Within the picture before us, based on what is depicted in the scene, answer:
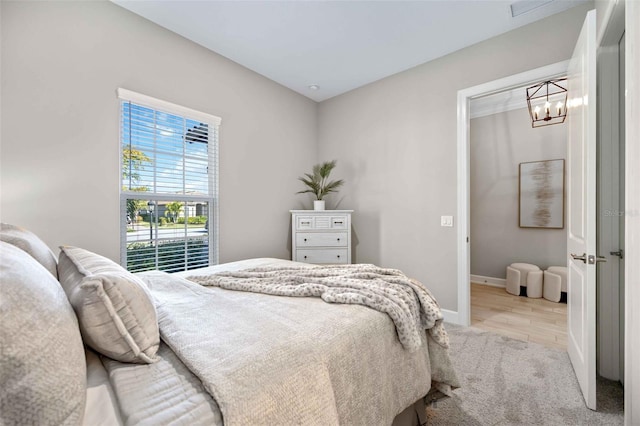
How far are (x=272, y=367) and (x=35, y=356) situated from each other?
526mm

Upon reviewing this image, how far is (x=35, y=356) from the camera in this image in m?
0.56

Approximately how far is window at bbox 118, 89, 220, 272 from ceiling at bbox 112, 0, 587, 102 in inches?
29.0

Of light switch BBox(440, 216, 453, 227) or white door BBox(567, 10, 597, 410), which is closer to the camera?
white door BBox(567, 10, 597, 410)

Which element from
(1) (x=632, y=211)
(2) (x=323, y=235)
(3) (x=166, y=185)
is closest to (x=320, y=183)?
(2) (x=323, y=235)

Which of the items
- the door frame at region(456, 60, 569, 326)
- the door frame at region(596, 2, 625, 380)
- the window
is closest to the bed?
the window

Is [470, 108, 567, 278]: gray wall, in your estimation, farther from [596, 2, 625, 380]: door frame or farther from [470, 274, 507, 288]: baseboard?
[596, 2, 625, 380]: door frame

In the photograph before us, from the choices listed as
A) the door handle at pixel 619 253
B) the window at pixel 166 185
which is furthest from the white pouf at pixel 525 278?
the window at pixel 166 185

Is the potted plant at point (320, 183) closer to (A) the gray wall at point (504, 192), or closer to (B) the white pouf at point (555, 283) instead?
(A) the gray wall at point (504, 192)

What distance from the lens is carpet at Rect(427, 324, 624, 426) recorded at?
1588mm

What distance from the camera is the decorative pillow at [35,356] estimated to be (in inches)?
20.7

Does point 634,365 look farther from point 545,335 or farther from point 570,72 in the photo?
point 570,72

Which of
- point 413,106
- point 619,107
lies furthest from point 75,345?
point 413,106

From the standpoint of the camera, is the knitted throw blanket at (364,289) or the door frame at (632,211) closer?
the door frame at (632,211)

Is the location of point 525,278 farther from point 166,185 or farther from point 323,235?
point 166,185
